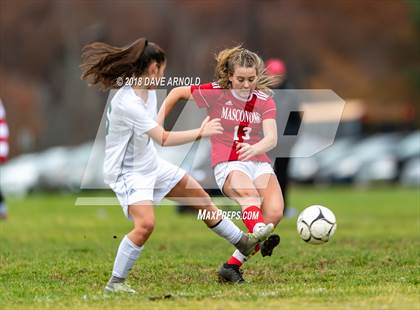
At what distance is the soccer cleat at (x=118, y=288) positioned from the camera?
7.65 meters

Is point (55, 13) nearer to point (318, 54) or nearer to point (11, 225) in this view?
point (318, 54)

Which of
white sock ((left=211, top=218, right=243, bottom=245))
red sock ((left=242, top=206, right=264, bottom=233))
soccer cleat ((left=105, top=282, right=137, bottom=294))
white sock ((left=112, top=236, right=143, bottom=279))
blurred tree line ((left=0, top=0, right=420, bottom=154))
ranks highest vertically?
blurred tree line ((left=0, top=0, right=420, bottom=154))

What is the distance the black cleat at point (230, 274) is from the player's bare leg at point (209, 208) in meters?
0.15

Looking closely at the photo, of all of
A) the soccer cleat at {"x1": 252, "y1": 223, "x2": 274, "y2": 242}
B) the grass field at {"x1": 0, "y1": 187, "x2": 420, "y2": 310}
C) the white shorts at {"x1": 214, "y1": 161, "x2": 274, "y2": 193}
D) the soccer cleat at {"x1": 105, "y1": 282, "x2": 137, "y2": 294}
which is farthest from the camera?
the white shorts at {"x1": 214, "y1": 161, "x2": 274, "y2": 193}

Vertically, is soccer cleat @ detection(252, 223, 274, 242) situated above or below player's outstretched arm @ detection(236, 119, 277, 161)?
below

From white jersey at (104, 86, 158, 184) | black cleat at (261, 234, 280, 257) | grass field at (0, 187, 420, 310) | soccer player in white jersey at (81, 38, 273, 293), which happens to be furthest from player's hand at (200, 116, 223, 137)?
grass field at (0, 187, 420, 310)

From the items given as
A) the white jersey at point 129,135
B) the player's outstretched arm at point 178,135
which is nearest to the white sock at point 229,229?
the white jersey at point 129,135

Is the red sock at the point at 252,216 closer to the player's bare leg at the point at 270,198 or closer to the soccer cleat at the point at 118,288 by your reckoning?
the player's bare leg at the point at 270,198

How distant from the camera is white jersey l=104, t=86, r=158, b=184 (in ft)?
25.5

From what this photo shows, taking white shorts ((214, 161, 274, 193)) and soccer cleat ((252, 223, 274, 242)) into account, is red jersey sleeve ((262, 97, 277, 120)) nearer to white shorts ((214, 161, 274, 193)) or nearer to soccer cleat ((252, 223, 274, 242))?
white shorts ((214, 161, 274, 193))

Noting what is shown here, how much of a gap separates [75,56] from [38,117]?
3.62 meters

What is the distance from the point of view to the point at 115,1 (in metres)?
52.5

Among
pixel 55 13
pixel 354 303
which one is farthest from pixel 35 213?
pixel 55 13

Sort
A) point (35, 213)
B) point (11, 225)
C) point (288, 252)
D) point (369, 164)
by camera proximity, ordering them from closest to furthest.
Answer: point (288, 252) < point (11, 225) < point (35, 213) < point (369, 164)
